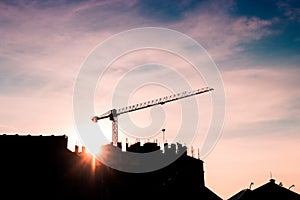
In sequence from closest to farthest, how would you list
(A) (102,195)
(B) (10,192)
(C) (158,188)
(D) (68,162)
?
(B) (10,192) → (D) (68,162) → (A) (102,195) → (C) (158,188)

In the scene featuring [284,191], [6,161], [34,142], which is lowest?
[284,191]

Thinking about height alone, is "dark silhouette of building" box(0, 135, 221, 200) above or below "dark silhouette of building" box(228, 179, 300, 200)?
above

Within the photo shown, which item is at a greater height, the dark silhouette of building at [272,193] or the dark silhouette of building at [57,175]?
the dark silhouette of building at [57,175]

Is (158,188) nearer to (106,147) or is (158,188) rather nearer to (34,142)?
(106,147)

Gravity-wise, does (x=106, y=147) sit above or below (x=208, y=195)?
above

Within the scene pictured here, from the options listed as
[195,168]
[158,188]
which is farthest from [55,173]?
[195,168]

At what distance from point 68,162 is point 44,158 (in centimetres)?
252

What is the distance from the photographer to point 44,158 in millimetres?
32562

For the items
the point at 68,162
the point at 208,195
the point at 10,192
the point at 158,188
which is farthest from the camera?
the point at 208,195

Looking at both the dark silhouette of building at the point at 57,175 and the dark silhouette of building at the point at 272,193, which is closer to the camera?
the dark silhouette of building at the point at 57,175

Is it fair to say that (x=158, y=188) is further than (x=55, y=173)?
Yes

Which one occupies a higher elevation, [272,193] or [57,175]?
[57,175]

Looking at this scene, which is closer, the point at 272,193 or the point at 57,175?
the point at 57,175

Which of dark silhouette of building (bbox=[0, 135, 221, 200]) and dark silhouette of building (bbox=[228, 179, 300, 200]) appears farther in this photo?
dark silhouette of building (bbox=[228, 179, 300, 200])
